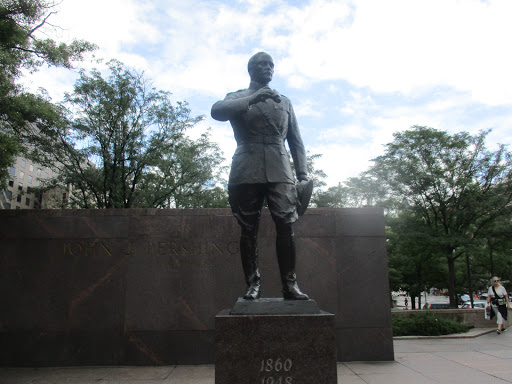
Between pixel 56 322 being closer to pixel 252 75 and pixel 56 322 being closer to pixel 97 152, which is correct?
pixel 252 75

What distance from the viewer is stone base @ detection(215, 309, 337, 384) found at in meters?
3.57

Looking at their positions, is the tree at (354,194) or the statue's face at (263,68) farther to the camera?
the tree at (354,194)

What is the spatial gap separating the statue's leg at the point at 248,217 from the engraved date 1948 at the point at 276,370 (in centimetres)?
92

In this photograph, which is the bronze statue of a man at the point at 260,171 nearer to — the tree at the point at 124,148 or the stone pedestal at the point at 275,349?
the stone pedestal at the point at 275,349

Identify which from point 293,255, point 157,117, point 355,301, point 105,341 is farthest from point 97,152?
point 293,255

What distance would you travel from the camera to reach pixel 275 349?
143 inches

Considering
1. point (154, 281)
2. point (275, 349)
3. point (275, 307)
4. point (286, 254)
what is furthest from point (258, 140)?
point (154, 281)

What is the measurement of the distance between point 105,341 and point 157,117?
17.0 metres

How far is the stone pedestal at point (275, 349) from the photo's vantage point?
3.57 metres

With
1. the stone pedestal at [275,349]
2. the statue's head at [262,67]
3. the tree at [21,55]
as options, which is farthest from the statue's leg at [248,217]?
the tree at [21,55]

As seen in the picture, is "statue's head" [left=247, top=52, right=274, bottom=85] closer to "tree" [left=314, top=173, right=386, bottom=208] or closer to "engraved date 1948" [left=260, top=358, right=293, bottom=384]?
"engraved date 1948" [left=260, top=358, right=293, bottom=384]

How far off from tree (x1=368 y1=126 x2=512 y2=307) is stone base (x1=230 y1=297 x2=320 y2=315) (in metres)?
20.5

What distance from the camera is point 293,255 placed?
13.9 feet

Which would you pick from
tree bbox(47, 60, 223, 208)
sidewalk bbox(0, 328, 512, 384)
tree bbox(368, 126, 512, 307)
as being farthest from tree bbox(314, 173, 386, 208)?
sidewalk bbox(0, 328, 512, 384)
